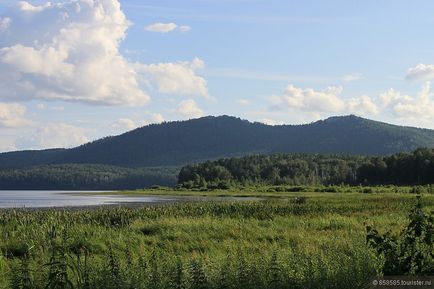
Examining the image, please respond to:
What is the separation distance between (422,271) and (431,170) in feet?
457

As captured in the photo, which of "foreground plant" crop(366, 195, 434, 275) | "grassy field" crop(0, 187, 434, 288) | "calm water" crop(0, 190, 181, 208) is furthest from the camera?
"calm water" crop(0, 190, 181, 208)

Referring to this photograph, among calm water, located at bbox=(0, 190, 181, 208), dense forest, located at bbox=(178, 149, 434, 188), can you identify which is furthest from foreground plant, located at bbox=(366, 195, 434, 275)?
dense forest, located at bbox=(178, 149, 434, 188)

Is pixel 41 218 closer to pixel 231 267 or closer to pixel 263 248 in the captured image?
pixel 263 248

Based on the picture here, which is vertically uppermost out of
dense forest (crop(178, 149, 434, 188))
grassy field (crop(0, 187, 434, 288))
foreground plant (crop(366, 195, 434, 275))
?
dense forest (crop(178, 149, 434, 188))

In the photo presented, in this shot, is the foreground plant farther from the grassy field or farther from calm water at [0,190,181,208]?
calm water at [0,190,181,208]

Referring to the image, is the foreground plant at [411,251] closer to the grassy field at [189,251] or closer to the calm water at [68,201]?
the grassy field at [189,251]

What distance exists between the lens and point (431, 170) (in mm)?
141750

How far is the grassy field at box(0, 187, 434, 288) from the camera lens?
11.8 meters

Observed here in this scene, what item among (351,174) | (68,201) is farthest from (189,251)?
(351,174)

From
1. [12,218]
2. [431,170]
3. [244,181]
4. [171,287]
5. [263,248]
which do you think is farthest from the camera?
[244,181]

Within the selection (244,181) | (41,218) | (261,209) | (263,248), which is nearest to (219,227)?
(263,248)

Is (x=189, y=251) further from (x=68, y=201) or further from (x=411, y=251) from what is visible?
(x=68, y=201)

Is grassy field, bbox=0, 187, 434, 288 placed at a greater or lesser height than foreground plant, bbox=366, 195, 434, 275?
lesser

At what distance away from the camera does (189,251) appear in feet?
73.3
